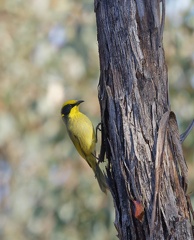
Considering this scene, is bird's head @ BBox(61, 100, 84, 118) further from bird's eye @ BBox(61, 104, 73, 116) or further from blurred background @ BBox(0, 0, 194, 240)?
blurred background @ BBox(0, 0, 194, 240)

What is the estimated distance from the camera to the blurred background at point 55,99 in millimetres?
9711

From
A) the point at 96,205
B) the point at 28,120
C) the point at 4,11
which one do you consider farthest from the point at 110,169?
the point at 4,11

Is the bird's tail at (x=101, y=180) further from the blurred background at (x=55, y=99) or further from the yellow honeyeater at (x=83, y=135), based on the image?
the blurred background at (x=55, y=99)

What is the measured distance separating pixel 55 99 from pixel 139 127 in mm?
7299

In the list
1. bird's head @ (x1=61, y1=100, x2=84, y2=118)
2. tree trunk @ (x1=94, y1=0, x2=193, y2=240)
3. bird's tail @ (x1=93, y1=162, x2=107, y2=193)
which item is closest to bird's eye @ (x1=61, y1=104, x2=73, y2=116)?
bird's head @ (x1=61, y1=100, x2=84, y2=118)

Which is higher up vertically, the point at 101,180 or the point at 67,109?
the point at 67,109

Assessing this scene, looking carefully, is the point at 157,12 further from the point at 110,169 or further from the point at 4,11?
the point at 4,11

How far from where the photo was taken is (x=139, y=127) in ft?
11.6

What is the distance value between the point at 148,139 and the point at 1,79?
8.79 metres

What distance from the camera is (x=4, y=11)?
1246 centimetres

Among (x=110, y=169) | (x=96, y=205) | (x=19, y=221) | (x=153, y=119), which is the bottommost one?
(x=19, y=221)

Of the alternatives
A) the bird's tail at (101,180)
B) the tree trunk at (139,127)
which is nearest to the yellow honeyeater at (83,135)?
the bird's tail at (101,180)

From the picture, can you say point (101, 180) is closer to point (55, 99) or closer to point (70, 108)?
point (70, 108)

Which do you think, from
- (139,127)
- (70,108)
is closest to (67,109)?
(70,108)
